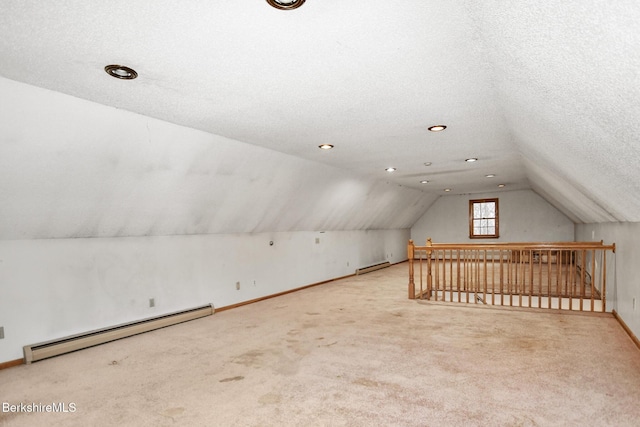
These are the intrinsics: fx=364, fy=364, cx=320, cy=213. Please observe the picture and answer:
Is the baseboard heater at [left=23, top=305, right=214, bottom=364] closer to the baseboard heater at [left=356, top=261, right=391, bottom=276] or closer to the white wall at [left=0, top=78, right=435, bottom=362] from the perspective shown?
the white wall at [left=0, top=78, right=435, bottom=362]

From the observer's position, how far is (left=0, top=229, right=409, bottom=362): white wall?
3783 millimetres

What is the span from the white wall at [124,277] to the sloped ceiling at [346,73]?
0.29m

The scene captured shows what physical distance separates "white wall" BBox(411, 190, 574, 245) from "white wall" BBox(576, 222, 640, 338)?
607 centimetres

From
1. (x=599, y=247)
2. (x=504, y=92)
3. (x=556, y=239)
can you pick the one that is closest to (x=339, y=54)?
(x=504, y=92)

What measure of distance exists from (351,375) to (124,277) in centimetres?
317

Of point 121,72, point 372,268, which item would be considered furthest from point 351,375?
point 372,268

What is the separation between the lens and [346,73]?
2.60 metres

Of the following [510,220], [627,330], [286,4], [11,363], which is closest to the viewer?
[286,4]

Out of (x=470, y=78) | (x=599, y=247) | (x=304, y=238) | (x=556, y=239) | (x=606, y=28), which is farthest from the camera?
(x=556, y=239)

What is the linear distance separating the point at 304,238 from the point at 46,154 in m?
5.24

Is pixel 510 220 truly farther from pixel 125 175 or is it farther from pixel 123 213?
pixel 125 175

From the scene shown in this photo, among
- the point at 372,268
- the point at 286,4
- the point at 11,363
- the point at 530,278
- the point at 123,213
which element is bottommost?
the point at 11,363

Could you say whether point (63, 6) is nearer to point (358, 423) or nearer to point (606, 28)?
point (606, 28)

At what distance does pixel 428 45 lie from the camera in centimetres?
217
